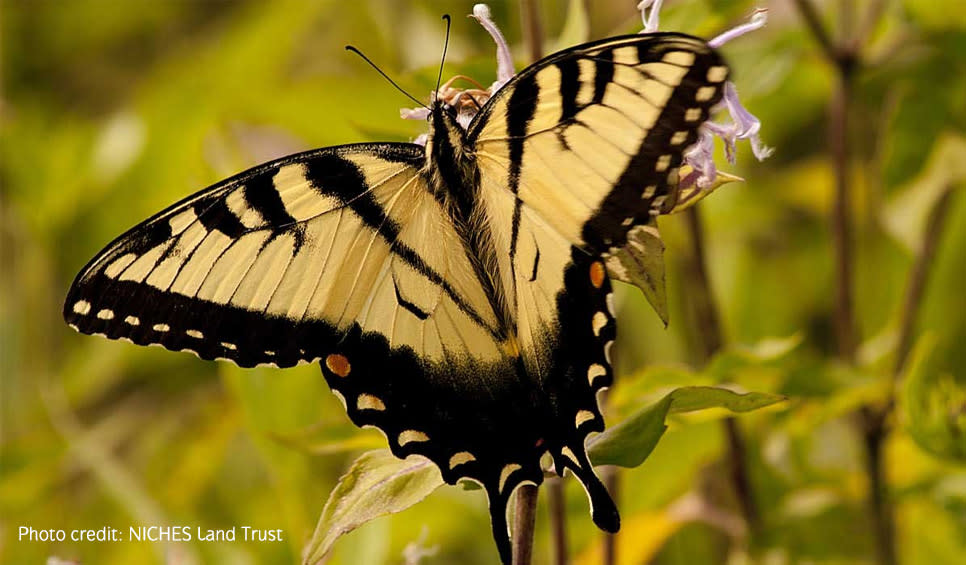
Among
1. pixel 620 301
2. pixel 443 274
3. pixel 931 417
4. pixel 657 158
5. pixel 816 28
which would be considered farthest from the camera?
pixel 620 301

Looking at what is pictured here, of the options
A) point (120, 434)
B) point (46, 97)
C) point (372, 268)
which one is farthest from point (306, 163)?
point (46, 97)

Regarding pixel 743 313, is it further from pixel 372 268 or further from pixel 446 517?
pixel 372 268

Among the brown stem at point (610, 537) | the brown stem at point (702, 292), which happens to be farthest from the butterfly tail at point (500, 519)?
the brown stem at point (702, 292)

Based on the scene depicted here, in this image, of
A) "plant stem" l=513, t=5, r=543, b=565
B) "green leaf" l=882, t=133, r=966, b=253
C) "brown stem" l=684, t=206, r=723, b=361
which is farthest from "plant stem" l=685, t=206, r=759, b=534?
"plant stem" l=513, t=5, r=543, b=565

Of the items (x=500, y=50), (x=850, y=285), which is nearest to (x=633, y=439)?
(x=500, y=50)

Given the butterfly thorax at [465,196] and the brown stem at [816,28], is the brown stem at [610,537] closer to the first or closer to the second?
the butterfly thorax at [465,196]

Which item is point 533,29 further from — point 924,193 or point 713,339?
point 924,193
